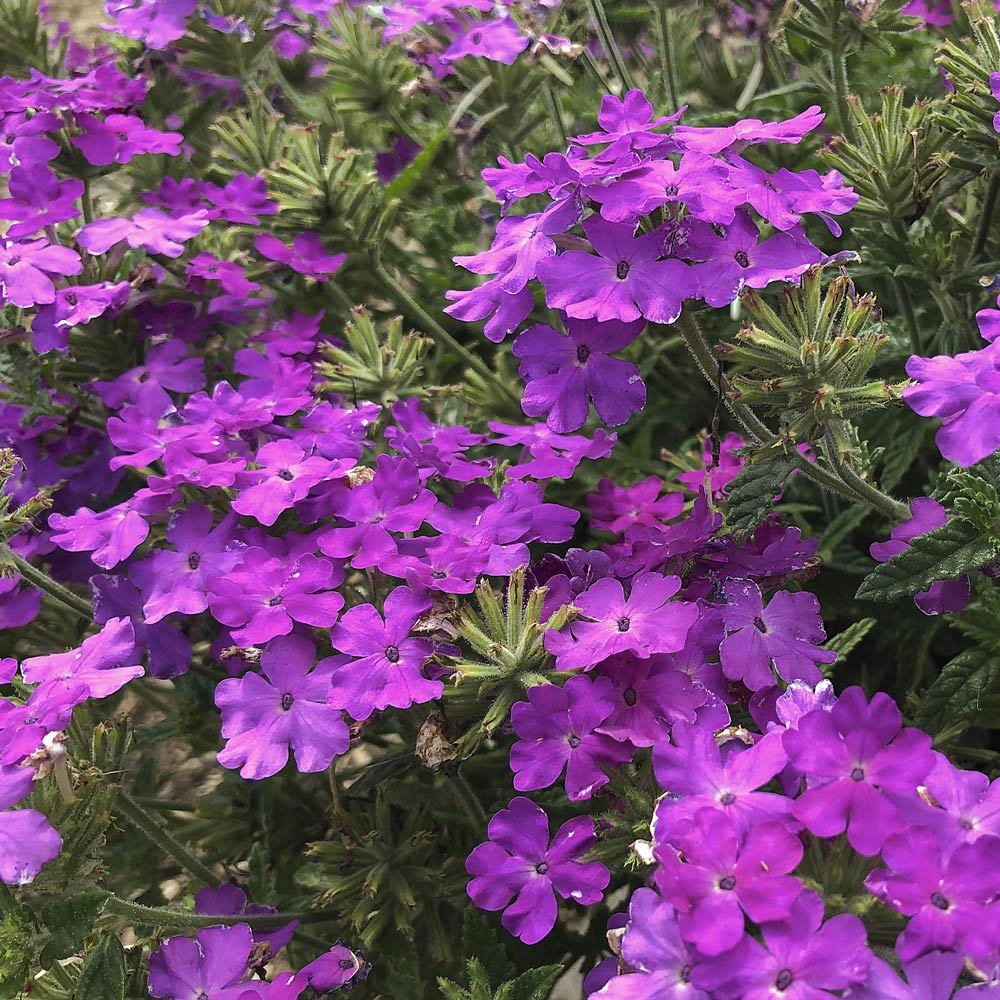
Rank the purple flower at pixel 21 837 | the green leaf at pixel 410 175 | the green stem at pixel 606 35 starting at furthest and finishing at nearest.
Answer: the green leaf at pixel 410 175 < the green stem at pixel 606 35 < the purple flower at pixel 21 837

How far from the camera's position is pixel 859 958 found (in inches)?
34.5

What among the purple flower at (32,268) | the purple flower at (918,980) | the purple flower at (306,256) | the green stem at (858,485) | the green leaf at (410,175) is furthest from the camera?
the green leaf at (410,175)

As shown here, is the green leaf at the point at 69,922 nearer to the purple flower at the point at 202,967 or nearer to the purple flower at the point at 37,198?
the purple flower at the point at 202,967

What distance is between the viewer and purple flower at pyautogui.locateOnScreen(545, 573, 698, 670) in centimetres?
117

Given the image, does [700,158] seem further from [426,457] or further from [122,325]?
[122,325]

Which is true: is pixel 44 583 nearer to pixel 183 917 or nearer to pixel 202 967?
pixel 183 917

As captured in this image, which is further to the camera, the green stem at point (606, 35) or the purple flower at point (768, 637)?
the green stem at point (606, 35)

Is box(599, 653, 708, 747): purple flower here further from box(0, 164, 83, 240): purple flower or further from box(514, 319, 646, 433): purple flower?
box(0, 164, 83, 240): purple flower

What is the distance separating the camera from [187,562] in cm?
147

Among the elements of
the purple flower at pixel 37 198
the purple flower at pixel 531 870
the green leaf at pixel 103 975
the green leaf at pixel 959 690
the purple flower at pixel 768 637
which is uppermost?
the purple flower at pixel 37 198

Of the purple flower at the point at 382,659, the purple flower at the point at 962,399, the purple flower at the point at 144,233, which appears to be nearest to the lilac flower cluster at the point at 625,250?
the purple flower at the point at 962,399

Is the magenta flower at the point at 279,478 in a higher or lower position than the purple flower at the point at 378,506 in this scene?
higher

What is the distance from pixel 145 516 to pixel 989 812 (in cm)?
114

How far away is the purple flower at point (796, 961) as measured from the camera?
0.87m
